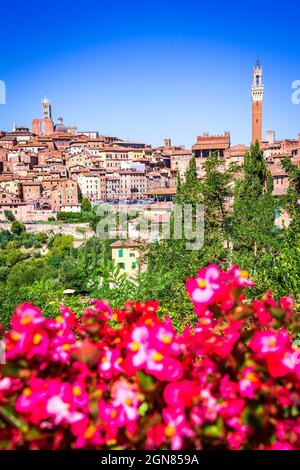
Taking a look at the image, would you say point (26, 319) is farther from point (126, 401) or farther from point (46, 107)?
point (46, 107)

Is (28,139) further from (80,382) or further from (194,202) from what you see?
(80,382)

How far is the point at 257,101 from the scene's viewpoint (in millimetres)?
55719

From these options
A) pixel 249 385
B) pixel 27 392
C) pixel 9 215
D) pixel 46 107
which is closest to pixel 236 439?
pixel 249 385

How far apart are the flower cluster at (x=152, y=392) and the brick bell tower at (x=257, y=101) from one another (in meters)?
54.8

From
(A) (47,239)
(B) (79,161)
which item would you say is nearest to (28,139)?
(B) (79,161)

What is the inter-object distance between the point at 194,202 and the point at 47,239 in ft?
91.6

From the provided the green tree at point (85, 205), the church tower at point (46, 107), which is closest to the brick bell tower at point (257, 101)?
the green tree at point (85, 205)

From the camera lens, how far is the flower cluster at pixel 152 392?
1122 millimetres

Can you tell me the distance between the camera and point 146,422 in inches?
44.9

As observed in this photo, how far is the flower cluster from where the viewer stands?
44.2 inches

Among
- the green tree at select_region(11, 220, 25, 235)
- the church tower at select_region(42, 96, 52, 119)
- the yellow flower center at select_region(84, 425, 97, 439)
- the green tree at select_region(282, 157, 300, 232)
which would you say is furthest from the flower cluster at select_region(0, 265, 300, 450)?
the church tower at select_region(42, 96, 52, 119)

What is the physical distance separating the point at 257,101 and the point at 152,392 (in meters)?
59.0

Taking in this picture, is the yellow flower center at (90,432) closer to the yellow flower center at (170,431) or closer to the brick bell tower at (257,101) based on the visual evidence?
the yellow flower center at (170,431)
